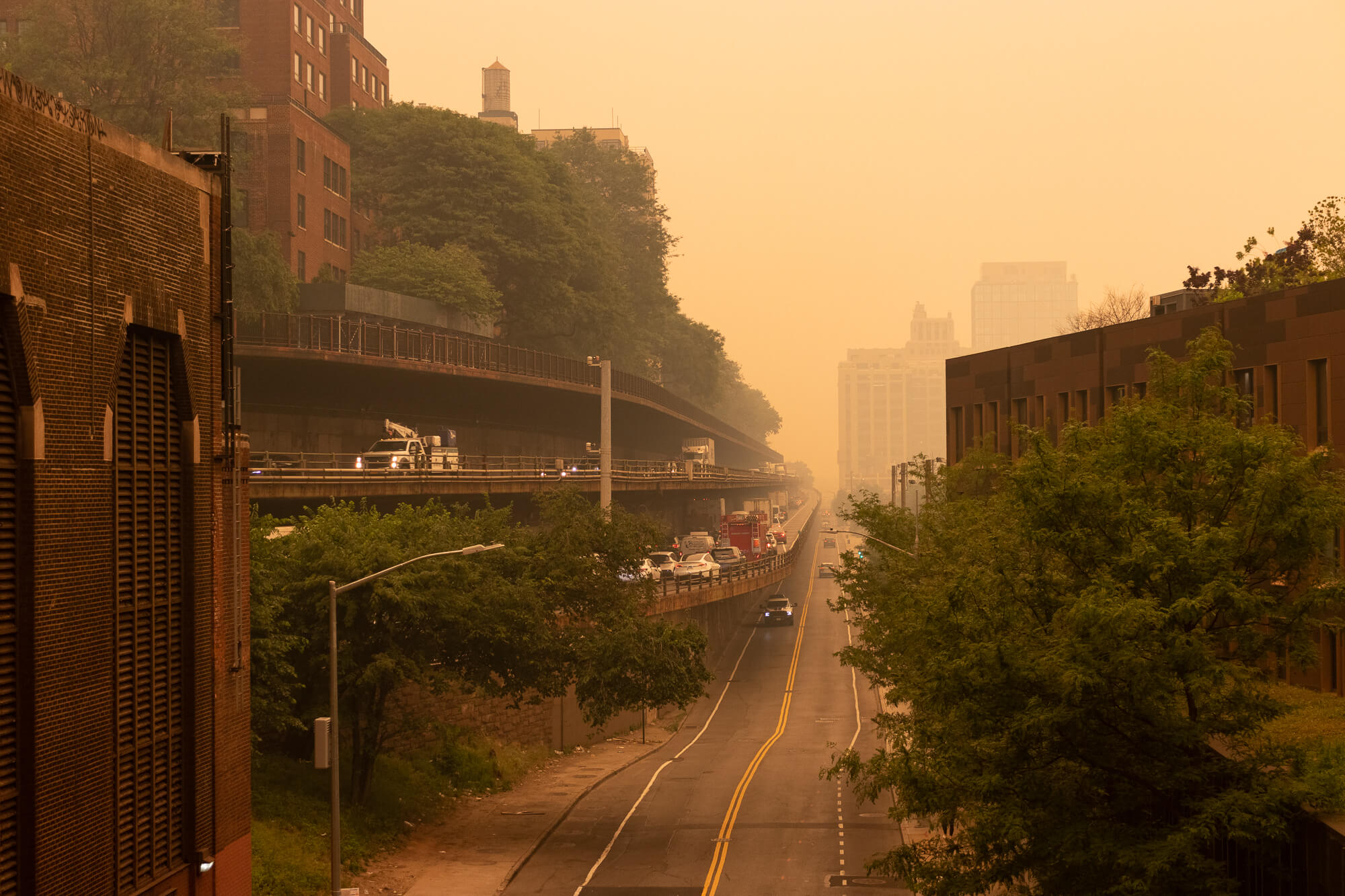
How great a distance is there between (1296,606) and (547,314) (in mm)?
91661

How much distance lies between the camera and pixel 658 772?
46.4 metres

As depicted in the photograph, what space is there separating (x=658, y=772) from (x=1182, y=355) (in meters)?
22.9

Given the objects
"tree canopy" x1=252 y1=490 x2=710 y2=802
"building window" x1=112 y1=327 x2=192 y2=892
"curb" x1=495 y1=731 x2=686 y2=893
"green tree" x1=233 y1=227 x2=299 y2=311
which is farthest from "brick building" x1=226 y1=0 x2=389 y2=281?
"building window" x1=112 y1=327 x2=192 y2=892

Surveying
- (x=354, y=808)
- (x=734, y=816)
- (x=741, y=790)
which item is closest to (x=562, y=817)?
(x=734, y=816)

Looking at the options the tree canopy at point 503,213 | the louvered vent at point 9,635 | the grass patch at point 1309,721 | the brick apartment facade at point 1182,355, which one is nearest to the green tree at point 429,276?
the tree canopy at point 503,213

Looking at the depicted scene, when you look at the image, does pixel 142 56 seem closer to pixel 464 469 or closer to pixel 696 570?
pixel 464 469

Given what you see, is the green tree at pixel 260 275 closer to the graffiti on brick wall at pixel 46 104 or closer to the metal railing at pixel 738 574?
the metal railing at pixel 738 574

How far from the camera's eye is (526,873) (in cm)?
3095

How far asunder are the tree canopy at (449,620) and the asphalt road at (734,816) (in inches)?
139

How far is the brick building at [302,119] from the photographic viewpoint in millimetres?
78250

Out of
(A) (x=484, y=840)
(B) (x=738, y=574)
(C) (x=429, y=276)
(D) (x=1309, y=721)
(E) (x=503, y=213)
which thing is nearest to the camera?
(D) (x=1309, y=721)

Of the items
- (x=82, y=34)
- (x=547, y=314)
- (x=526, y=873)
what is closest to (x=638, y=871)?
(x=526, y=873)

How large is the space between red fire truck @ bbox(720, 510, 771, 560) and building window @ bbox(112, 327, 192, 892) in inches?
3286

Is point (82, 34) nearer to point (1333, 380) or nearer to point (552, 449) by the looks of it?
point (552, 449)
